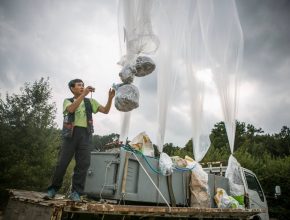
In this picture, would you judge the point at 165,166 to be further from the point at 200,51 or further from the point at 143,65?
the point at 200,51

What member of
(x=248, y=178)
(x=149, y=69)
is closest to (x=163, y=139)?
(x=149, y=69)

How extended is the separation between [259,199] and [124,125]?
454 cm

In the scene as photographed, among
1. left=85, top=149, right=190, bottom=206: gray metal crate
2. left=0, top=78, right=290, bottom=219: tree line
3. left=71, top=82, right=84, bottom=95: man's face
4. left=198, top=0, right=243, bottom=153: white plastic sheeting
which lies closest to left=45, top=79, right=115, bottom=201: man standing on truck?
left=71, top=82, right=84, bottom=95: man's face

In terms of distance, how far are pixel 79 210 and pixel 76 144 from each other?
1066 mm

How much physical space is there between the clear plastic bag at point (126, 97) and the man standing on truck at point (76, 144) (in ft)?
1.22

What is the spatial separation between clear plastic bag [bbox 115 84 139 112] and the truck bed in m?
1.28

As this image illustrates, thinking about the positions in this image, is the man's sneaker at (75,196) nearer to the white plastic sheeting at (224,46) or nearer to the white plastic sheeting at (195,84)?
the white plastic sheeting at (195,84)

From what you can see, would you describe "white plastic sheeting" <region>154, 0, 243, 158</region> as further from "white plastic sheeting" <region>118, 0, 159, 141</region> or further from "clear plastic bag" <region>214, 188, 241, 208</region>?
"clear plastic bag" <region>214, 188, 241, 208</region>

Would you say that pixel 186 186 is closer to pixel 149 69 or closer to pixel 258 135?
pixel 149 69

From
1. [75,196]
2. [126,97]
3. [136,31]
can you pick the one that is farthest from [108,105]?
[75,196]

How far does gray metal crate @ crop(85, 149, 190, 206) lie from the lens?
327cm

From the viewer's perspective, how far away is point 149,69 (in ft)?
12.5

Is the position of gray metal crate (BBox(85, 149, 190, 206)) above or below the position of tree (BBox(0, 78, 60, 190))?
below

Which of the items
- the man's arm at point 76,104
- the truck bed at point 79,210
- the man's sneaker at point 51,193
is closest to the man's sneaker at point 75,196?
the truck bed at point 79,210
